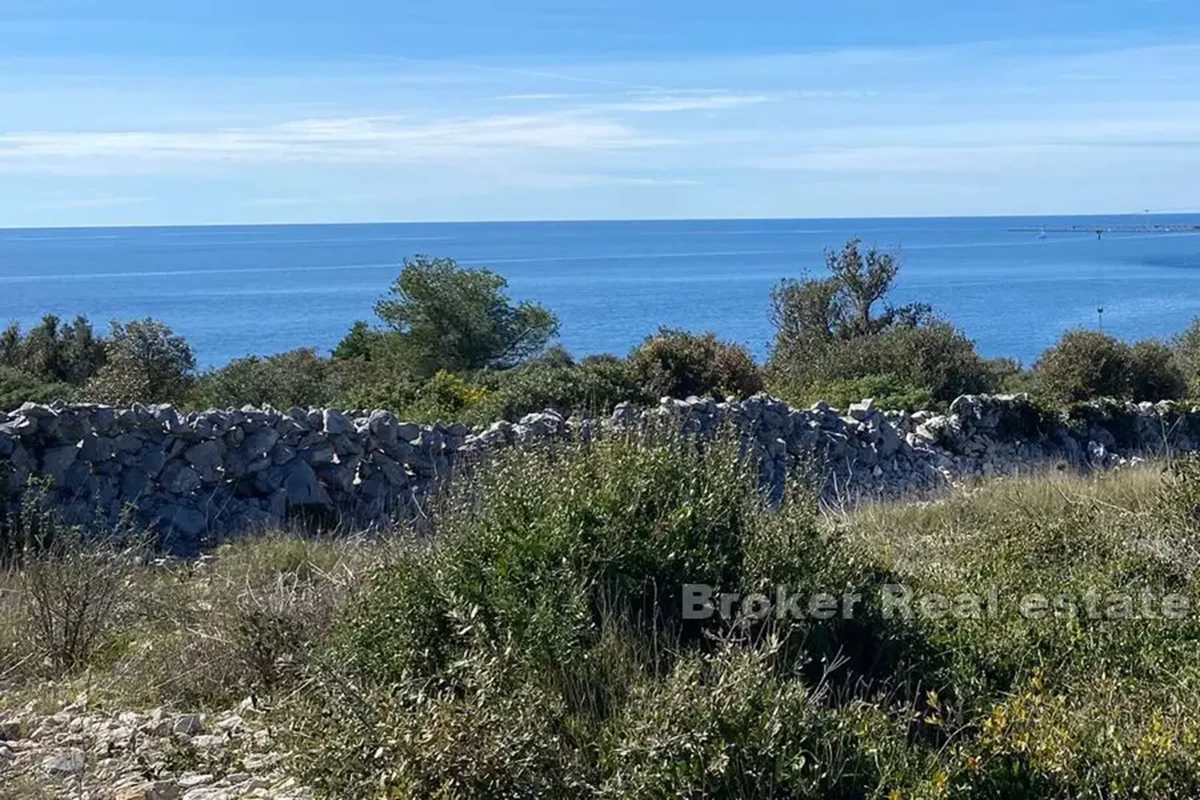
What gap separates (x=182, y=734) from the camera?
5.08m

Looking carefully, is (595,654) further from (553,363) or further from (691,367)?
(553,363)

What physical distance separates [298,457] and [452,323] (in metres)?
13.7

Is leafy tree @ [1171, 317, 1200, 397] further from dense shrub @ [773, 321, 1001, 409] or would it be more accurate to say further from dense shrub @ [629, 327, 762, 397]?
dense shrub @ [629, 327, 762, 397]

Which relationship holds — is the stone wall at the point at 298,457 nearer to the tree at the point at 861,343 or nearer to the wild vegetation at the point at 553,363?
the wild vegetation at the point at 553,363

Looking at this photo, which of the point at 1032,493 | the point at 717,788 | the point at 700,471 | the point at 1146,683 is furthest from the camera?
the point at 1032,493

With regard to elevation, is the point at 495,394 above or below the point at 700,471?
below

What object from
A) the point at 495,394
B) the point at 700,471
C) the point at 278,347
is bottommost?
the point at 278,347

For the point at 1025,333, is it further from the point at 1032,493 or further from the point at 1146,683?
the point at 1146,683

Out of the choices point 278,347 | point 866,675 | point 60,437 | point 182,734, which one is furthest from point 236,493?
point 278,347

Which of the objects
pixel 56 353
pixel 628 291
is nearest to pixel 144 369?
Result: pixel 56 353

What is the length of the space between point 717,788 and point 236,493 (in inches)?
334

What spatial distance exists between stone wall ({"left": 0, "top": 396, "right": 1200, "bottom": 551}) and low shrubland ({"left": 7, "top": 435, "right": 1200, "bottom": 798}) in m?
2.97

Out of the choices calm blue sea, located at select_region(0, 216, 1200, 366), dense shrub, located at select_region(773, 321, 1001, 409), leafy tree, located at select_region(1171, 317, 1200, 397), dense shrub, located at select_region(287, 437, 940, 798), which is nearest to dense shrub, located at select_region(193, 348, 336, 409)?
dense shrub, located at select_region(773, 321, 1001, 409)

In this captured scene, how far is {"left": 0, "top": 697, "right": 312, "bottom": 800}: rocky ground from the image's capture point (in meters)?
4.49
